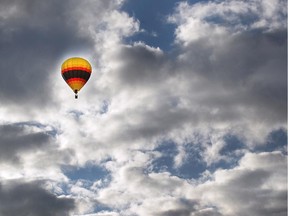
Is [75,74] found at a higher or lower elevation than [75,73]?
lower

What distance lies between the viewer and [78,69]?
134m

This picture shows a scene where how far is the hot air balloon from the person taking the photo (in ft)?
437

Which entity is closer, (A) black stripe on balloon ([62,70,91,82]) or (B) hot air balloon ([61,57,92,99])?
(B) hot air balloon ([61,57,92,99])

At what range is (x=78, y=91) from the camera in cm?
13300

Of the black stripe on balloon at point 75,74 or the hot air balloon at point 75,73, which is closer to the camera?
the hot air balloon at point 75,73

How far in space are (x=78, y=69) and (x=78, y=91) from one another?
668 cm

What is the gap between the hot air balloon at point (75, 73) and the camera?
133250 millimetres

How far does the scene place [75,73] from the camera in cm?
13350
